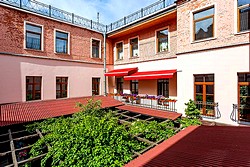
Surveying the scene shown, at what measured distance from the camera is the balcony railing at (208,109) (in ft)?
26.6

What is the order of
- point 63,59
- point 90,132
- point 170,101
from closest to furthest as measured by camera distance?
point 90,132
point 170,101
point 63,59

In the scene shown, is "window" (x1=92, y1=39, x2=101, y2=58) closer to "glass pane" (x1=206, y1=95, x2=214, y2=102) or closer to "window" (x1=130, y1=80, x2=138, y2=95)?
"window" (x1=130, y1=80, x2=138, y2=95)

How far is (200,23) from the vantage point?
9.01 m

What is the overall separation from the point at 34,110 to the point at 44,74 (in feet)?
10.5

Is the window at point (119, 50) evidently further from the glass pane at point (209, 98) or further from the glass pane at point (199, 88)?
the glass pane at point (209, 98)

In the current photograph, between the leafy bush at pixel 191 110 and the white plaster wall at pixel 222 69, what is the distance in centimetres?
55

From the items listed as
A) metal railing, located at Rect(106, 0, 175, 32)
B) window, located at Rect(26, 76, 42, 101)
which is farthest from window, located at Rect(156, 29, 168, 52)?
window, located at Rect(26, 76, 42, 101)

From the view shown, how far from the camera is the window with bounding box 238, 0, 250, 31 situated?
23.8ft

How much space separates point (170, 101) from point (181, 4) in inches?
264

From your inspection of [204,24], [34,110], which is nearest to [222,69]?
[204,24]

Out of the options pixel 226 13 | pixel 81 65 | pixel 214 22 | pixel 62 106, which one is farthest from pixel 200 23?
pixel 62 106

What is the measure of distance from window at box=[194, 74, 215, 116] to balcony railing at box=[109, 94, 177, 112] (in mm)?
1702

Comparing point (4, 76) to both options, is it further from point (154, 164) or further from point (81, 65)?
point (154, 164)

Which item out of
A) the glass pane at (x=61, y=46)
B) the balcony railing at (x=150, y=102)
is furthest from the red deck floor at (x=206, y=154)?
the glass pane at (x=61, y=46)
